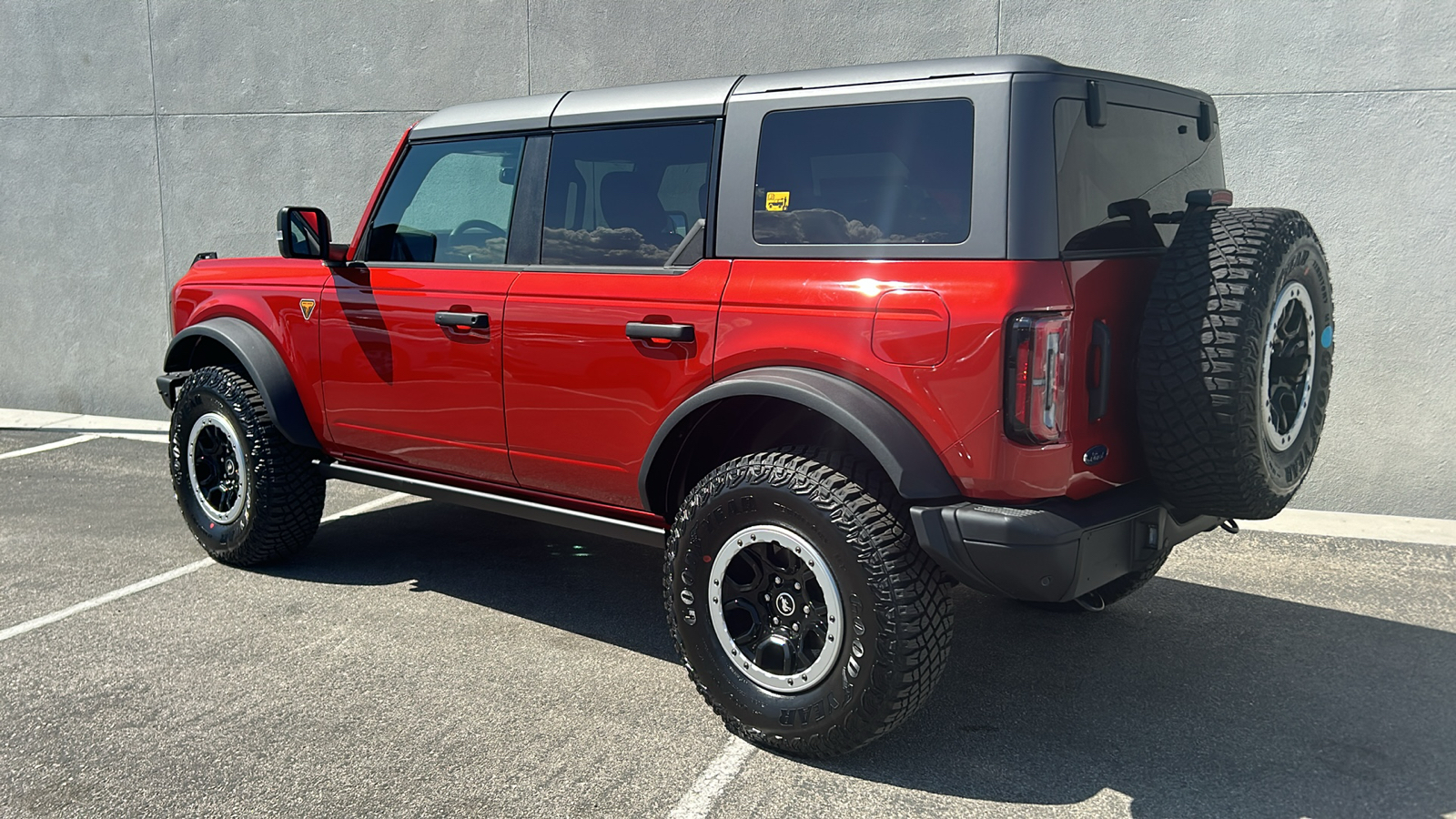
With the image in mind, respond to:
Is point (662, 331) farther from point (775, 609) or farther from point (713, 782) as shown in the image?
point (713, 782)

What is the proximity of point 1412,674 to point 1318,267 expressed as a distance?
159cm

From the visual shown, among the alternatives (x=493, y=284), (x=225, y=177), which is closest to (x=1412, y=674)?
(x=493, y=284)

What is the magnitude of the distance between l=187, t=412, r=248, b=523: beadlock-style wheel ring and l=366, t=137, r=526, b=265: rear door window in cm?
121

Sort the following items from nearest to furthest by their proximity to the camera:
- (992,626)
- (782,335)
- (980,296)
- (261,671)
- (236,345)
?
(980,296) → (782,335) → (261,671) → (992,626) → (236,345)

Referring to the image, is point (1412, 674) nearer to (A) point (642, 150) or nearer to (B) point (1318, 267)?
(B) point (1318, 267)

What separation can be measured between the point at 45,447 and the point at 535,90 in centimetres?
448

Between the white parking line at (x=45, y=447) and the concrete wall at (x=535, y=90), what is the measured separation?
0.79m

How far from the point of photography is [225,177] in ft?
29.4

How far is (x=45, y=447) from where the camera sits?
840cm

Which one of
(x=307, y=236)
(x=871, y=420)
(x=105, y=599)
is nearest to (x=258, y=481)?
(x=105, y=599)

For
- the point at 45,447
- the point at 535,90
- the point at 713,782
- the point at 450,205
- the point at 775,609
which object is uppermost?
the point at 535,90

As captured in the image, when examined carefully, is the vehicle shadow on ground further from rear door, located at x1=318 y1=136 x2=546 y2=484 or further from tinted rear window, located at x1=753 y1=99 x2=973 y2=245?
tinted rear window, located at x1=753 y1=99 x2=973 y2=245

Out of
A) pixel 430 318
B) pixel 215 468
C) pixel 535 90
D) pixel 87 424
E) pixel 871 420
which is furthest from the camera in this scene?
pixel 87 424

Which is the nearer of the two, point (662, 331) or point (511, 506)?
point (662, 331)
